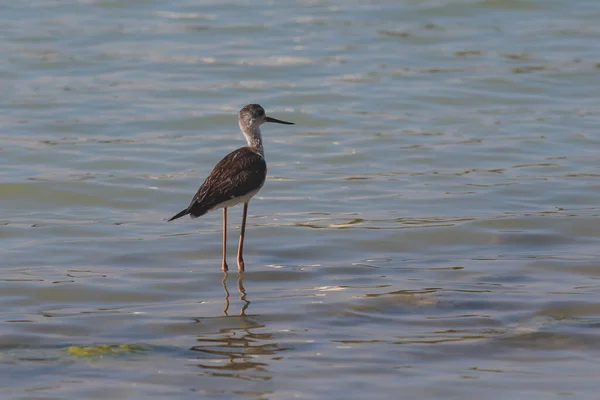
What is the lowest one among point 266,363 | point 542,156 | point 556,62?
point 266,363

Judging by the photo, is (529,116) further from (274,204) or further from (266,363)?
(266,363)

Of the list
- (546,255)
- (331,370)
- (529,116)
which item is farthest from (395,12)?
(331,370)

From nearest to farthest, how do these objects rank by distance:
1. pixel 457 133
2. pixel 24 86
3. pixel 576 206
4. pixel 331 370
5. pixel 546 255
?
pixel 331 370, pixel 546 255, pixel 576 206, pixel 457 133, pixel 24 86

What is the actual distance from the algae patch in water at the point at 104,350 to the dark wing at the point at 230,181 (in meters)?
2.03

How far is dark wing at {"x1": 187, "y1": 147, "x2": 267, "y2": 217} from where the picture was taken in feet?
30.4

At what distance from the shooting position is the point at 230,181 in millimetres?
Answer: 9383

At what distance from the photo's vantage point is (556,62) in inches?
713

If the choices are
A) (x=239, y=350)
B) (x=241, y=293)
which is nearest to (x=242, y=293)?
(x=241, y=293)

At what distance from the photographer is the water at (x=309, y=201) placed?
7.18 meters

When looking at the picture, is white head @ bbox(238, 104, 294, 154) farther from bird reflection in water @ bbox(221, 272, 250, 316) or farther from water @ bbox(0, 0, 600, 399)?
bird reflection in water @ bbox(221, 272, 250, 316)

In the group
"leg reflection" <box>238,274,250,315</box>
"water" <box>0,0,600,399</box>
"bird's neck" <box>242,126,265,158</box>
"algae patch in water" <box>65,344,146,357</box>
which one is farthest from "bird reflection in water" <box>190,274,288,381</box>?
"bird's neck" <box>242,126,265,158</box>

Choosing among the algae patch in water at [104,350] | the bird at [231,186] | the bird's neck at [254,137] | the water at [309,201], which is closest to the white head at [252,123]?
the bird's neck at [254,137]

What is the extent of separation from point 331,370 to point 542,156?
7.18 meters

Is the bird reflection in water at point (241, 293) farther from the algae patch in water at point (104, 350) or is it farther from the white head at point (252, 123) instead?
the white head at point (252, 123)
